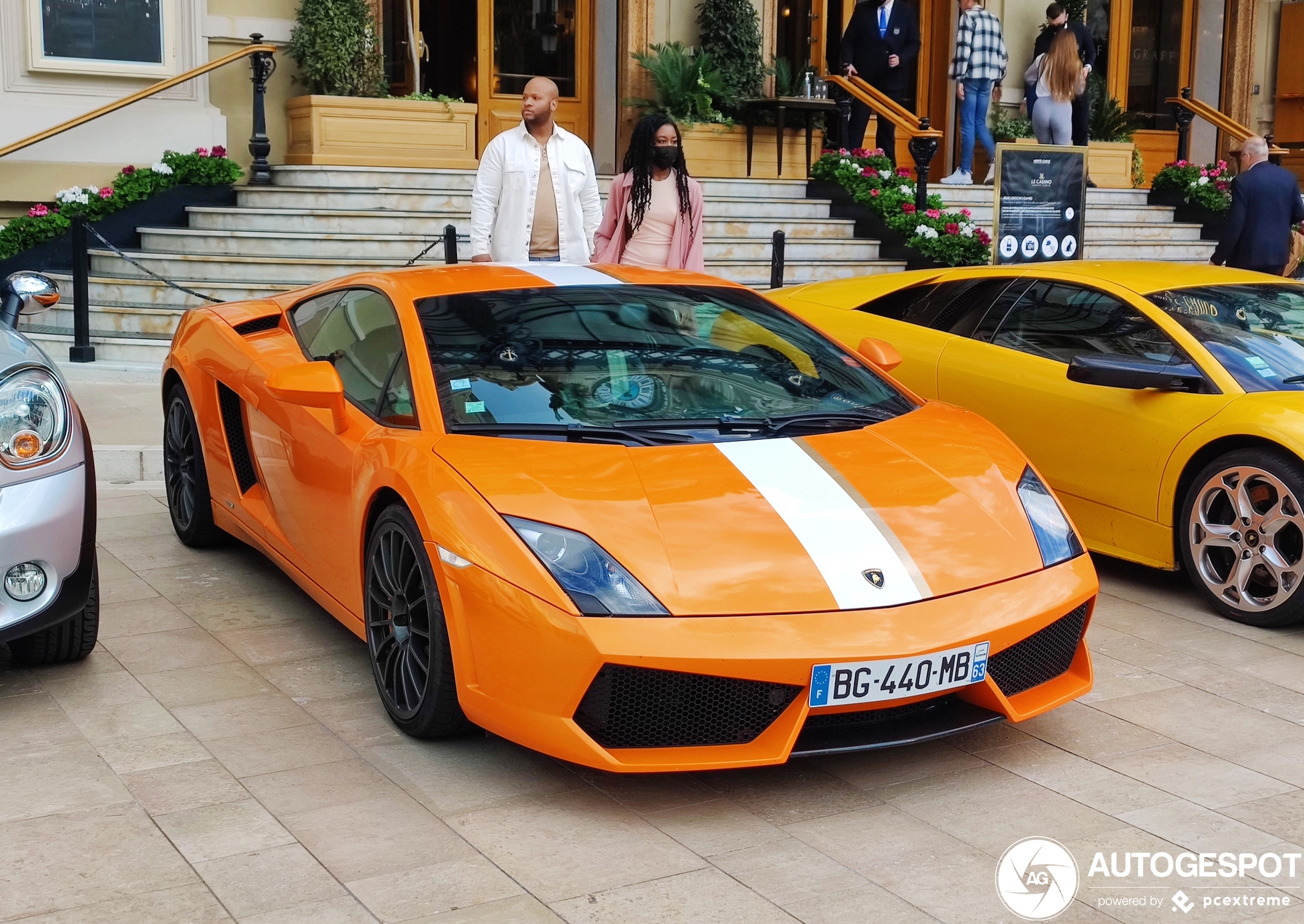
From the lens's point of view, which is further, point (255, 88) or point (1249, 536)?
point (255, 88)

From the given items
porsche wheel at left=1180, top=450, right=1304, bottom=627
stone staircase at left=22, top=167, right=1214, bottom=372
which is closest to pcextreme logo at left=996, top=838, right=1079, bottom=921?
porsche wheel at left=1180, top=450, right=1304, bottom=627

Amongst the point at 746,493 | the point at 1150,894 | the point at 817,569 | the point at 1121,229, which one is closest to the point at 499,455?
the point at 746,493

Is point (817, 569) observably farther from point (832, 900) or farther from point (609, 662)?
point (832, 900)

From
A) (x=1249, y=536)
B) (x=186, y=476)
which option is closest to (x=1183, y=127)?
(x=1249, y=536)

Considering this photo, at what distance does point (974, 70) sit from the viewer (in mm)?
14672

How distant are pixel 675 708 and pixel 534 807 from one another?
18.1 inches

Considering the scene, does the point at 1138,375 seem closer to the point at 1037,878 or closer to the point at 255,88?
the point at 1037,878

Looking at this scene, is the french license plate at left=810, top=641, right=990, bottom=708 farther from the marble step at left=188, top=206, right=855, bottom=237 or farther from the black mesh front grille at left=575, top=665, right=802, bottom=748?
the marble step at left=188, top=206, right=855, bottom=237

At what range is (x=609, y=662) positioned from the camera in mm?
3406

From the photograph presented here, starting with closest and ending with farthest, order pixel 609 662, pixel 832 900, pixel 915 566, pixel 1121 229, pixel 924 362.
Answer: pixel 832 900
pixel 609 662
pixel 915 566
pixel 924 362
pixel 1121 229

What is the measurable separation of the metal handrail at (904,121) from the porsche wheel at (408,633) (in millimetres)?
9793

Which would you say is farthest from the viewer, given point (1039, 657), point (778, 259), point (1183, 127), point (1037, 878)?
point (1183, 127)

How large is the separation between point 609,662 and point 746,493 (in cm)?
67

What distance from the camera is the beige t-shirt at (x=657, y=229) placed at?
7355mm
